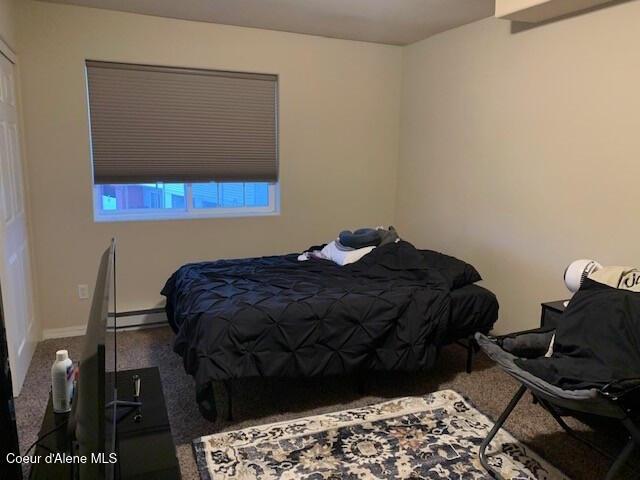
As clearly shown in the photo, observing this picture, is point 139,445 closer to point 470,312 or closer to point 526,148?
point 470,312

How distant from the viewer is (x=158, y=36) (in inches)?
141

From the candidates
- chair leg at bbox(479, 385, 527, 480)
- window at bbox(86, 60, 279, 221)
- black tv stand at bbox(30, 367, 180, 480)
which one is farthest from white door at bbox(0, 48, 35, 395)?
chair leg at bbox(479, 385, 527, 480)

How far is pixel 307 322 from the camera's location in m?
2.56

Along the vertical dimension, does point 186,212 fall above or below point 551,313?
above

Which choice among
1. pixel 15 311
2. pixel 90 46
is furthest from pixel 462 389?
pixel 90 46

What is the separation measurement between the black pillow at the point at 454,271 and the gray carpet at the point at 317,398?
0.58 metres

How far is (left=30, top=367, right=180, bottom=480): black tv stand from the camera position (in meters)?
1.51

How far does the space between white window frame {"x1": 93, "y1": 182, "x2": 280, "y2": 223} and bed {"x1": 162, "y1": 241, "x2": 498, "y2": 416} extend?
2.57 feet

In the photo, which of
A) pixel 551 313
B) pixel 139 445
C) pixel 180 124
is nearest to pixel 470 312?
pixel 551 313

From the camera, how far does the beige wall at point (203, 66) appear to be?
340 centimetres

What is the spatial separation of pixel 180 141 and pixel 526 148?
253cm

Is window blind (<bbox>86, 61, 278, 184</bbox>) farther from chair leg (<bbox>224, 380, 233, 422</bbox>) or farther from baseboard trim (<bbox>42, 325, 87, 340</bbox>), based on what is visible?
chair leg (<bbox>224, 380, 233, 422</bbox>)

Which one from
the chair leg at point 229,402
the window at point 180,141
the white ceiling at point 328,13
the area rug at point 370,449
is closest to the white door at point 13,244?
the window at point 180,141

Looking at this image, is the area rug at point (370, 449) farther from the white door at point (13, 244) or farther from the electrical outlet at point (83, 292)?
the electrical outlet at point (83, 292)
